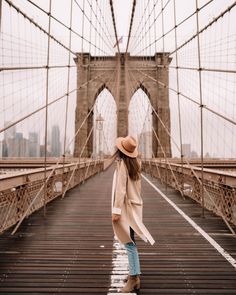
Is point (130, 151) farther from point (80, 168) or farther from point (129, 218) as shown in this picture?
point (80, 168)

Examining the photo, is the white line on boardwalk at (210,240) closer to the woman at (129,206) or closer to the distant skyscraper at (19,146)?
the woman at (129,206)

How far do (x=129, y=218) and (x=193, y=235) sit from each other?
188 cm

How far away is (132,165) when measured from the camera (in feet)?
8.68

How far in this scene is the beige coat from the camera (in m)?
2.54

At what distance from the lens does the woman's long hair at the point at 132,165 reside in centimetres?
264

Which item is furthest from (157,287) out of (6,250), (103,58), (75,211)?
(103,58)

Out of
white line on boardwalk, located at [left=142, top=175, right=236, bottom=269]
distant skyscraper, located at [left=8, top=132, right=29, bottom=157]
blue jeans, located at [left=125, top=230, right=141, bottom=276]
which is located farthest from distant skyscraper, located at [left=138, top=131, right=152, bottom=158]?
blue jeans, located at [left=125, top=230, right=141, bottom=276]

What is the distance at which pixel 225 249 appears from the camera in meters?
3.59

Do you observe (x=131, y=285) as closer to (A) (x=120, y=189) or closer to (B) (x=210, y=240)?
(A) (x=120, y=189)

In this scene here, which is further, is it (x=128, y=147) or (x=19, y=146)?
(x=19, y=146)

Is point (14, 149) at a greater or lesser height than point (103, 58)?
lesser

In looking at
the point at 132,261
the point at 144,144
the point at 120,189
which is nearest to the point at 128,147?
the point at 120,189

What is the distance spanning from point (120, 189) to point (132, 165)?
0.20 meters

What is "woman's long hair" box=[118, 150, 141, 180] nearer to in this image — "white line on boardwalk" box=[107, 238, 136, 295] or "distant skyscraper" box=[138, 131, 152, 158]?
"white line on boardwalk" box=[107, 238, 136, 295]
